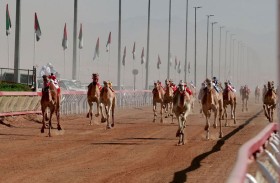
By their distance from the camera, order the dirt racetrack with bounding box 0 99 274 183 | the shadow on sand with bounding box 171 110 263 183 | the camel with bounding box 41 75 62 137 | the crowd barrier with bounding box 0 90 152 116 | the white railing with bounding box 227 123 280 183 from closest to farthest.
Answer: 1. the white railing with bounding box 227 123 280 183
2. the shadow on sand with bounding box 171 110 263 183
3. the dirt racetrack with bounding box 0 99 274 183
4. the camel with bounding box 41 75 62 137
5. the crowd barrier with bounding box 0 90 152 116

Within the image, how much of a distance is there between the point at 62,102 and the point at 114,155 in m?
17.9

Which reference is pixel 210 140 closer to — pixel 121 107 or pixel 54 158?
pixel 54 158

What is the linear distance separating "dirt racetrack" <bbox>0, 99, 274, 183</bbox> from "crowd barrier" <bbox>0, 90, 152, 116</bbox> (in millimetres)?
1288

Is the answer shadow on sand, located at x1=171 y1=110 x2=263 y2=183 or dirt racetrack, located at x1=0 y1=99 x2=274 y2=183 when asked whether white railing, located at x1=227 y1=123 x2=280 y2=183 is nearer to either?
shadow on sand, located at x1=171 y1=110 x2=263 y2=183

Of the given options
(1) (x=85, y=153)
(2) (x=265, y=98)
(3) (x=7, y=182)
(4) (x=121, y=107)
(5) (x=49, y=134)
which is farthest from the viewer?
(4) (x=121, y=107)

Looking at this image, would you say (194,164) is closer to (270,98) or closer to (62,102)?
(270,98)

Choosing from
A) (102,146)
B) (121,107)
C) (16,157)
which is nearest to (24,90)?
(102,146)

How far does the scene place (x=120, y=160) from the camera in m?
14.4

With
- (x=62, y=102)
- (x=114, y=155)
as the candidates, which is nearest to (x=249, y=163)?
→ (x=114, y=155)

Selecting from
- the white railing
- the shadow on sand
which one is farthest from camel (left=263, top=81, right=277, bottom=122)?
the white railing

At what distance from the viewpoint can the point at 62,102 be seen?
33.1m

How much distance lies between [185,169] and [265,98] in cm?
1569

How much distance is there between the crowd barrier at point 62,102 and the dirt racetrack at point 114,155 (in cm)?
129

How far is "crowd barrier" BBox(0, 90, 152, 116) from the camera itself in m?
25.5
